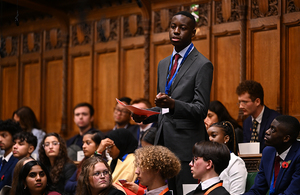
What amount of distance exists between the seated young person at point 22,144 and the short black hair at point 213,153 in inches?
113

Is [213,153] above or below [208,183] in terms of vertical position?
above

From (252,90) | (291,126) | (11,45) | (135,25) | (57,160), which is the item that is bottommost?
(57,160)

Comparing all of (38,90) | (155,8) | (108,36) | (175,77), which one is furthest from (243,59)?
(38,90)

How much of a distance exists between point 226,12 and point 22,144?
9.95ft

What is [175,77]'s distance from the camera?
295cm

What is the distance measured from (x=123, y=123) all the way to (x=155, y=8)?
1806 millimetres

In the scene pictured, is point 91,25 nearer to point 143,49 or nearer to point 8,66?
point 143,49

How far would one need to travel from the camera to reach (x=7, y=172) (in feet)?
16.7

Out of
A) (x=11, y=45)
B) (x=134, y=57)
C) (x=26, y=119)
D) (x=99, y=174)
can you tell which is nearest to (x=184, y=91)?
(x=99, y=174)

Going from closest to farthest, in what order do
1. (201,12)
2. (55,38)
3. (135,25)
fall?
(201,12), (135,25), (55,38)

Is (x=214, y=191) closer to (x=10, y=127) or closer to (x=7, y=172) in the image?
(x=7, y=172)

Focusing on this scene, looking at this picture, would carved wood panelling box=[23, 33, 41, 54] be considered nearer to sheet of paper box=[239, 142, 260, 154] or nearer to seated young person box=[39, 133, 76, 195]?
seated young person box=[39, 133, 76, 195]

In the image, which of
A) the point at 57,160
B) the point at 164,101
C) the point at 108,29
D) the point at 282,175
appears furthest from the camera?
the point at 108,29

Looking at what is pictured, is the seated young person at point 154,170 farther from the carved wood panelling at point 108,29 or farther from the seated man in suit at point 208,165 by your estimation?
the carved wood panelling at point 108,29
